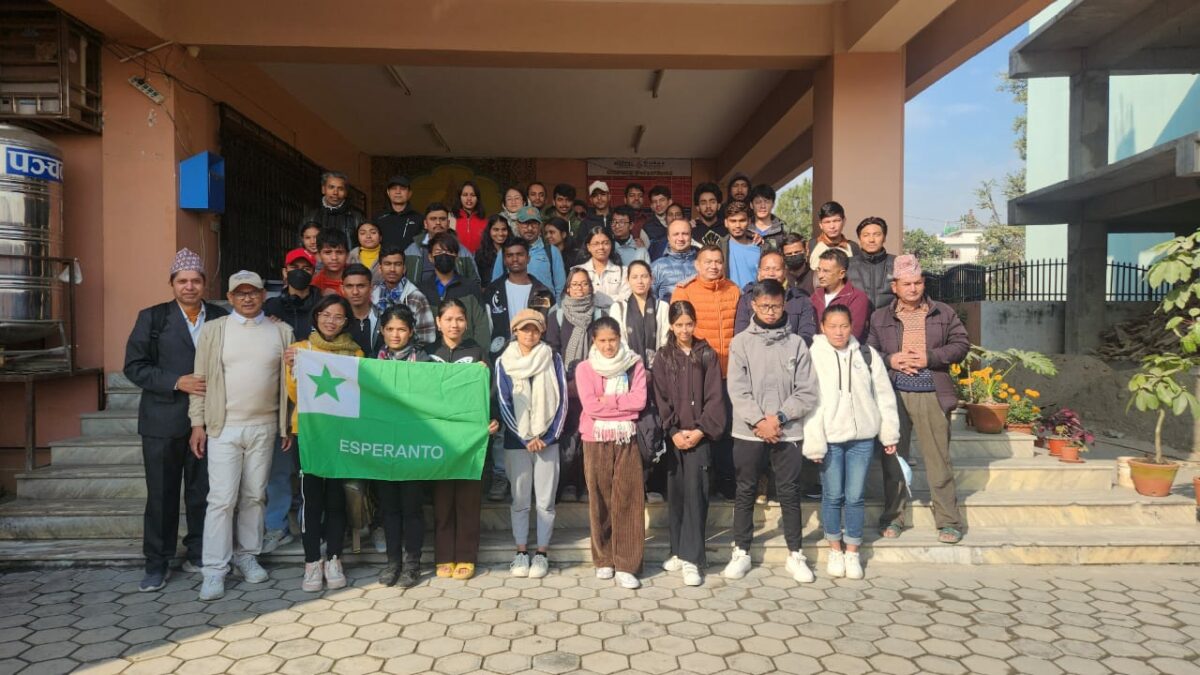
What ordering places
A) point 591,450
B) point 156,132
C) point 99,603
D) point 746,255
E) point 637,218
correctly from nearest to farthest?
point 99,603 → point 591,450 → point 746,255 → point 156,132 → point 637,218

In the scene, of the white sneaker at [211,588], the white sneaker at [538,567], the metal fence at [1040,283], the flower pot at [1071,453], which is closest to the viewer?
the white sneaker at [211,588]

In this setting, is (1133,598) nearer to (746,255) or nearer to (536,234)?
(746,255)

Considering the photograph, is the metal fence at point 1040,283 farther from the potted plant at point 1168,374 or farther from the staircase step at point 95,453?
the staircase step at point 95,453

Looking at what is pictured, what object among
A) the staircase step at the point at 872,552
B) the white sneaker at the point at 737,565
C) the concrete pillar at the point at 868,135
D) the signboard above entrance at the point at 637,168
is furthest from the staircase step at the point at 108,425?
the signboard above entrance at the point at 637,168

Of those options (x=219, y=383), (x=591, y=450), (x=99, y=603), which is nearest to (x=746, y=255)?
(x=591, y=450)

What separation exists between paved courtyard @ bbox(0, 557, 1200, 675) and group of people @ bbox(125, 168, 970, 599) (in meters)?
0.22

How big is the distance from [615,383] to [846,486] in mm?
1566

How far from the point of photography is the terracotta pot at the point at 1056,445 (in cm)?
586

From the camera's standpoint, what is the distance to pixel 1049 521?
16.8 feet

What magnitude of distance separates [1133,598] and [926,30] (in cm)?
573

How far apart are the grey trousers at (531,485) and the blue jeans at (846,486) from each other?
5.50 feet

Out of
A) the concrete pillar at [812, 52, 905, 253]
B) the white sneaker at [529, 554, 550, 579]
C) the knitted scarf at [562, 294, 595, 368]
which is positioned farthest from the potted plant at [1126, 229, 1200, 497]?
the white sneaker at [529, 554, 550, 579]

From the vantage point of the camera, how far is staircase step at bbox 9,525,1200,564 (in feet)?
15.2

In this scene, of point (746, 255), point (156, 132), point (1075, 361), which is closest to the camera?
point (746, 255)
